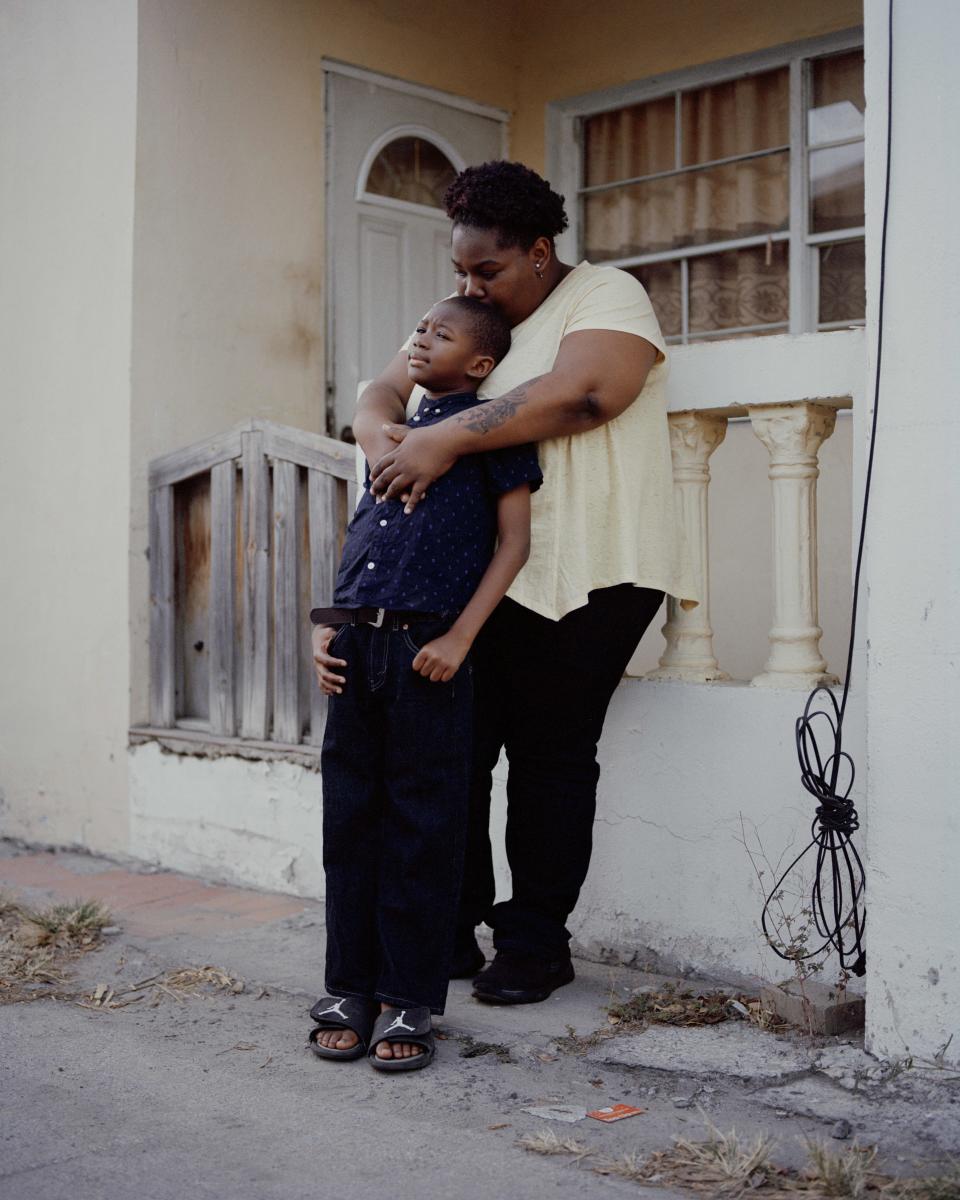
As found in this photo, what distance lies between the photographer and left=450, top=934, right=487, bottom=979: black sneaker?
363 centimetres

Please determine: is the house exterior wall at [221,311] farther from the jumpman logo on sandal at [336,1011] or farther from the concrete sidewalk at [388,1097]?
the jumpman logo on sandal at [336,1011]

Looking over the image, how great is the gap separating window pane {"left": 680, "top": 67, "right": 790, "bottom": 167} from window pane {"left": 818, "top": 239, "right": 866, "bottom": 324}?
0.55 meters

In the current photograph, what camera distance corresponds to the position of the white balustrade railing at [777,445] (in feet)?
11.3

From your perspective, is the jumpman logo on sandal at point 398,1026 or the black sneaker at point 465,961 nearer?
the jumpman logo on sandal at point 398,1026

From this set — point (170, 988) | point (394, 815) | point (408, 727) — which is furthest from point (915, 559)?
point (170, 988)

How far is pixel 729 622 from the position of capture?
6.04 metres

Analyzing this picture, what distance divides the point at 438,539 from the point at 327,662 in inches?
14.5

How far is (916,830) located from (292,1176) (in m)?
1.39

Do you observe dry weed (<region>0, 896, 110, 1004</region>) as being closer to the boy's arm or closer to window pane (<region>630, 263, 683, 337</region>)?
the boy's arm


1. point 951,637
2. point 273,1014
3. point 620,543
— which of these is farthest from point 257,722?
point 951,637

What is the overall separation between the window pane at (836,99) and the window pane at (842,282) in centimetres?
46

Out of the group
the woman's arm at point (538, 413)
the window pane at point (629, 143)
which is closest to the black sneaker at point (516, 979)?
the woman's arm at point (538, 413)

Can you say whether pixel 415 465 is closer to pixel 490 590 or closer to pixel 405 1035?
pixel 490 590

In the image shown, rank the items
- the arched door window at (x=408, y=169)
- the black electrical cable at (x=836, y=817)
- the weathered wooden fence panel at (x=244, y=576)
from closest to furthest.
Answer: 1. the black electrical cable at (x=836, y=817)
2. the weathered wooden fence panel at (x=244, y=576)
3. the arched door window at (x=408, y=169)
